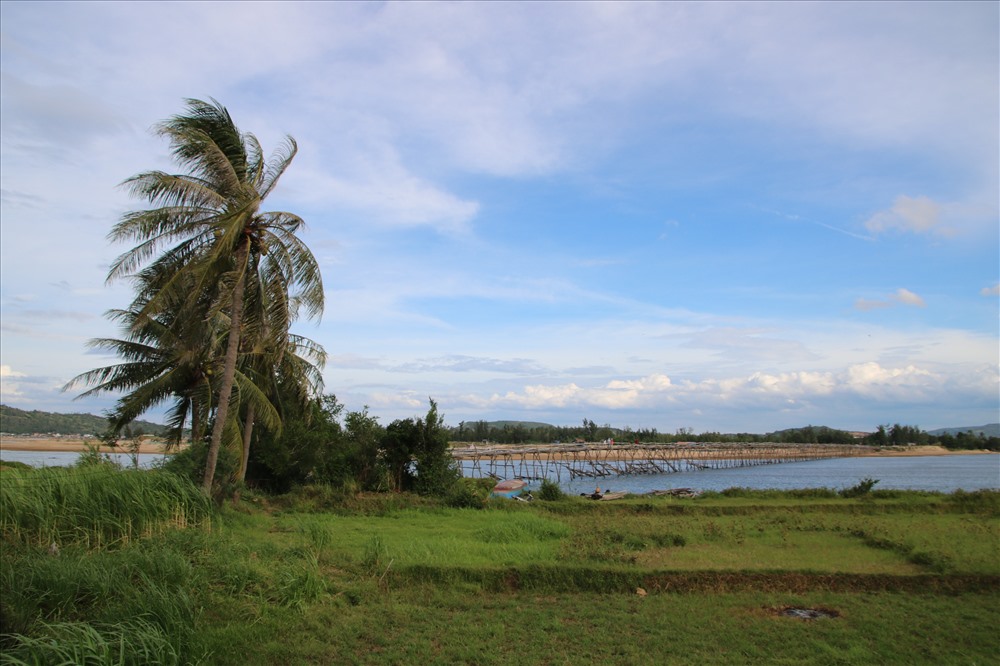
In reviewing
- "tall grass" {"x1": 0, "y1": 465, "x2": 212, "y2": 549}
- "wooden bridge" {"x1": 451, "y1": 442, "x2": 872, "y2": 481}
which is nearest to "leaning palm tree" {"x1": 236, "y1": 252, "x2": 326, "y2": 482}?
"tall grass" {"x1": 0, "y1": 465, "x2": 212, "y2": 549}

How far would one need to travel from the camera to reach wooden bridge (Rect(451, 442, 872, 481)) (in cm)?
5597

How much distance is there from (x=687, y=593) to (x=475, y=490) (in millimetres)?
10766

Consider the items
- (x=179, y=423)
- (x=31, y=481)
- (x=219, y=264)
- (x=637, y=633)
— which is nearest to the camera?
(x=637, y=633)

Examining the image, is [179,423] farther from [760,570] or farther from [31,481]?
[760,570]

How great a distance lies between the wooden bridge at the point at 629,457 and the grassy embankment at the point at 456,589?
38629mm

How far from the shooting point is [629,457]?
257 ft

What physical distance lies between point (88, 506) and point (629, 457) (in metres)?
73.6

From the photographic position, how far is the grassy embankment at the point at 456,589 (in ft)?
21.0

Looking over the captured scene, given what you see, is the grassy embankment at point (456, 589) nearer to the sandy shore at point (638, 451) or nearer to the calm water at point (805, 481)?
the calm water at point (805, 481)

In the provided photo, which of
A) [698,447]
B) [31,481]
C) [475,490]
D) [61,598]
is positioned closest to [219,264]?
[31,481]

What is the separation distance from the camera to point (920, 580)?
367 inches

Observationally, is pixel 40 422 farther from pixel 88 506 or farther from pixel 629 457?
pixel 88 506

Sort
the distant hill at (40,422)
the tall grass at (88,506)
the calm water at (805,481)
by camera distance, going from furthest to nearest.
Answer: the distant hill at (40,422)
the calm water at (805,481)
the tall grass at (88,506)

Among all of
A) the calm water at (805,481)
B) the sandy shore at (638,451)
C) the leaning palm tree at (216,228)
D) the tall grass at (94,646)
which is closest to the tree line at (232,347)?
the leaning palm tree at (216,228)
